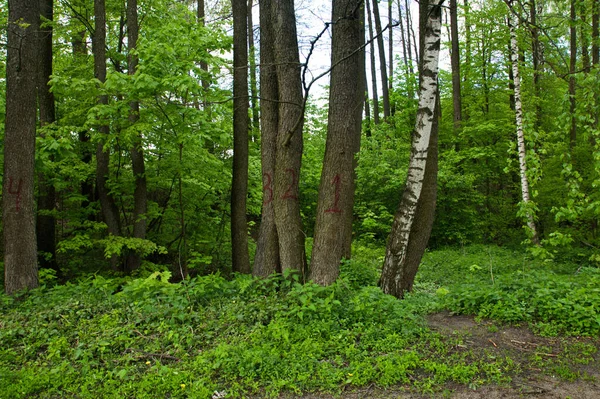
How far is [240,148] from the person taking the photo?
8391 mm

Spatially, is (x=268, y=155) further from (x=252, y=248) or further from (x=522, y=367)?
(x=252, y=248)

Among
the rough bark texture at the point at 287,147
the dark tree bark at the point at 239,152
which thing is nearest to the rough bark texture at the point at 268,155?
the rough bark texture at the point at 287,147

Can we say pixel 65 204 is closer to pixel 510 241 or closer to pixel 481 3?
pixel 510 241

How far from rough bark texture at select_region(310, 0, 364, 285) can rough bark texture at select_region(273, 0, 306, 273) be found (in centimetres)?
44

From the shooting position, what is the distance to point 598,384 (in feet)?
11.8

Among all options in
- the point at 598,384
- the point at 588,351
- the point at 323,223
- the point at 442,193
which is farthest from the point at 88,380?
the point at 442,193

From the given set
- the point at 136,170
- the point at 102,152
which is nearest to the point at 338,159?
the point at 136,170

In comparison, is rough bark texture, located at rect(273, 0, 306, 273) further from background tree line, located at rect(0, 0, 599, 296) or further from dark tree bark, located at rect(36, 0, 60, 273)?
dark tree bark, located at rect(36, 0, 60, 273)

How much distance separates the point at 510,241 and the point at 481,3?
11.8 metres

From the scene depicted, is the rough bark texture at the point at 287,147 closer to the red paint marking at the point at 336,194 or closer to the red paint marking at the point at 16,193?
the red paint marking at the point at 336,194

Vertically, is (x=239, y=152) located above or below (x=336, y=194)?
above

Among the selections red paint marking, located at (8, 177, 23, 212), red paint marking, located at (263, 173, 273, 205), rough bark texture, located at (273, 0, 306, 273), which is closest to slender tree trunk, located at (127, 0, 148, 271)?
red paint marking, located at (8, 177, 23, 212)

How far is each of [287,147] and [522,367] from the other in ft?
12.9

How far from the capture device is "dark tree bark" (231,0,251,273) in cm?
831
